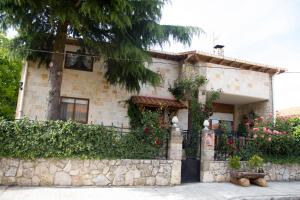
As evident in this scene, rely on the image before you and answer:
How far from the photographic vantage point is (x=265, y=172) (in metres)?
10.9

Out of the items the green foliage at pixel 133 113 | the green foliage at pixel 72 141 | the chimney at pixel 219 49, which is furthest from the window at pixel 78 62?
the chimney at pixel 219 49

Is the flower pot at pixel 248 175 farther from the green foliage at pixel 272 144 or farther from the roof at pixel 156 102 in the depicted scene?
the roof at pixel 156 102

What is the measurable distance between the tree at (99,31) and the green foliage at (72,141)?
148 cm

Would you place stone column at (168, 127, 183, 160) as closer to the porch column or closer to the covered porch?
the porch column

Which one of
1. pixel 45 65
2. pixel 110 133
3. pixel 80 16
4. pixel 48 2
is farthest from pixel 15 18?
pixel 110 133

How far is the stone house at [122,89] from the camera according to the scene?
41.0ft

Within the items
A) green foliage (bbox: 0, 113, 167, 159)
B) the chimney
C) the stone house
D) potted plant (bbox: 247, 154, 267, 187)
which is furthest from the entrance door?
the chimney

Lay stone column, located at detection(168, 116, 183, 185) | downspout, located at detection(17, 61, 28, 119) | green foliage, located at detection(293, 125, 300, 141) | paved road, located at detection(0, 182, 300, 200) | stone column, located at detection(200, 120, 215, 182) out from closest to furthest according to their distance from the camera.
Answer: paved road, located at detection(0, 182, 300, 200), stone column, located at detection(168, 116, 183, 185), stone column, located at detection(200, 120, 215, 182), green foliage, located at detection(293, 125, 300, 141), downspout, located at detection(17, 61, 28, 119)

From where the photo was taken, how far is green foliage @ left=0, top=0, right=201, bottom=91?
331 inches

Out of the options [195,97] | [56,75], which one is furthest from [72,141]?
[195,97]

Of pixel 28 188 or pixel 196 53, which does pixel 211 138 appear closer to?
pixel 196 53

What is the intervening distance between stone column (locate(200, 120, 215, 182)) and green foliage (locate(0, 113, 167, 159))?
191 centimetres

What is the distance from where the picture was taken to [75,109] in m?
13.0

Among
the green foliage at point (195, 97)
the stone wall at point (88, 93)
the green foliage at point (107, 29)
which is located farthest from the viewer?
the green foliage at point (195, 97)
